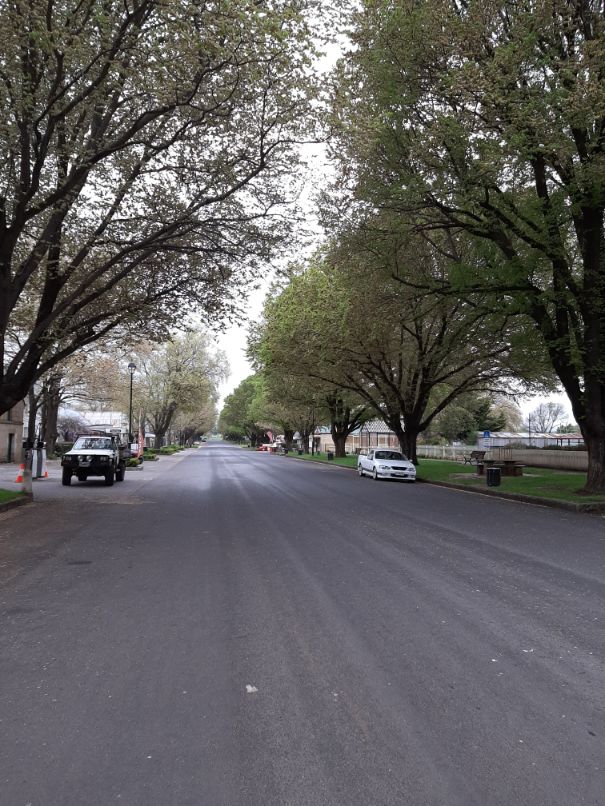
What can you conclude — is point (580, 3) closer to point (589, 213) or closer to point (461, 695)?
point (589, 213)

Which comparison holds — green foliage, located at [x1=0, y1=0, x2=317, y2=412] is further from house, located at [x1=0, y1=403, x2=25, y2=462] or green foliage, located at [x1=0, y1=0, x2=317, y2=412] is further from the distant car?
house, located at [x1=0, y1=403, x2=25, y2=462]

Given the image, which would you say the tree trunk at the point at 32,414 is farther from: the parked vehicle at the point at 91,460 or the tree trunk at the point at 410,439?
the tree trunk at the point at 410,439

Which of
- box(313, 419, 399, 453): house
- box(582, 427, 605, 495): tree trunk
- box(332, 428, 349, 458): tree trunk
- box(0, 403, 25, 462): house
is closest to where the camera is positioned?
box(582, 427, 605, 495): tree trunk

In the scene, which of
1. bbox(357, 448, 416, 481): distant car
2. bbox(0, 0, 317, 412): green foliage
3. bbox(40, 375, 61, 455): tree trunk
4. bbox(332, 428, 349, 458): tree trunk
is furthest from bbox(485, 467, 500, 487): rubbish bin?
bbox(332, 428, 349, 458): tree trunk

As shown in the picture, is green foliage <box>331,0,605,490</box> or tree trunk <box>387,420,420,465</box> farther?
tree trunk <box>387,420,420,465</box>

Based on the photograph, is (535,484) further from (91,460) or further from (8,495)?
(8,495)

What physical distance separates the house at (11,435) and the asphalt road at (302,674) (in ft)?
98.2

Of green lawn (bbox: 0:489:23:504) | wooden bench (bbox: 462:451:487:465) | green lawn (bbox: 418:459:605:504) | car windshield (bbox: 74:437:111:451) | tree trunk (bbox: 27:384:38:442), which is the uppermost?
tree trunk (bbox: 27:384:38:442)

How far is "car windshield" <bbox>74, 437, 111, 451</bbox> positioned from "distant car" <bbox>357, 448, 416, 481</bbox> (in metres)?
11.6

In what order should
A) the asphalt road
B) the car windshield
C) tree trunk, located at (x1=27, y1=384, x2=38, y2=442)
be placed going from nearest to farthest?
1. the asphalt road
2. the car windshield
3. tree trunk, located at (x1=27, y1=384, x2=38, y2=442)

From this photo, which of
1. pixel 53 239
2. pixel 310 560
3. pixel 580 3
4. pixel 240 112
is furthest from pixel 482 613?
pixel 580 3

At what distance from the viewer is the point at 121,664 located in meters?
4.38

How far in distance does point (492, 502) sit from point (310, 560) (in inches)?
385

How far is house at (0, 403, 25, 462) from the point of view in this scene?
35.4 meters
